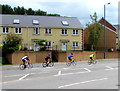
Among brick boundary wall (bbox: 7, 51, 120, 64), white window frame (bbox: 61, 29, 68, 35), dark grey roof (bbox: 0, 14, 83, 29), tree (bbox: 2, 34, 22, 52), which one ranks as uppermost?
dark grey roof (bbox: 0, 14, 83, 29)

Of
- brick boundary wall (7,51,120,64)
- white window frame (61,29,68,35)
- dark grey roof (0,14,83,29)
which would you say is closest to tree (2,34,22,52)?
brick boundary wall (7,51,120,64)

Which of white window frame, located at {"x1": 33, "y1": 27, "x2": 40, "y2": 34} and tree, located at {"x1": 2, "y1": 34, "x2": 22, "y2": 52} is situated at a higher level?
white window frame, located at {"x1": 33, "y1": 27, "x2": 40, "y2": 34}

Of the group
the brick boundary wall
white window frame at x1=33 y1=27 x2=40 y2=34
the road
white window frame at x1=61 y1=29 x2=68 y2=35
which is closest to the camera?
the road

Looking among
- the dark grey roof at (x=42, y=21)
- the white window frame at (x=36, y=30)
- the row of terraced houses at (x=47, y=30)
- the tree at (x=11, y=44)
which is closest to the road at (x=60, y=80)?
the tree at (x=11, y=44)

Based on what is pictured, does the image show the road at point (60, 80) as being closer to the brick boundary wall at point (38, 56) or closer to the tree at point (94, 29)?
the brick boundary wall at point (38, 56)

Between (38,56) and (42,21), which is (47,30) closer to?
(42,21)

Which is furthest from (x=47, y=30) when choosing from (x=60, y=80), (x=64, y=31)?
(x=60, y=80)

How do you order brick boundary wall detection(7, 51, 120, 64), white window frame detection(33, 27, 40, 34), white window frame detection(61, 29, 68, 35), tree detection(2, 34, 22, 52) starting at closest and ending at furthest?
brick boundary wall detection(7, 51, 120, 64), tree detection(2, 34, 22, 52), white window frame detection(33, 27, 40, 34), white window frame detection(61, 29, 68, 35)

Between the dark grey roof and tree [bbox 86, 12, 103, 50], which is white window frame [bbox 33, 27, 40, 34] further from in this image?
tree [bbox 86, 12, 103, 50]

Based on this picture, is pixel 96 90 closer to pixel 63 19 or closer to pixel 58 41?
pixel 58 41

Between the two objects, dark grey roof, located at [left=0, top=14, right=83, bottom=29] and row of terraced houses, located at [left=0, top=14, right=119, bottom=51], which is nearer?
row of terraced houses, located at [left=0, top=14, right=119, bottom=51]

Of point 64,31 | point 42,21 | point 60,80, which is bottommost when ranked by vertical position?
point 60,80

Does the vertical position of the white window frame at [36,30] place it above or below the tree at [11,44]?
above

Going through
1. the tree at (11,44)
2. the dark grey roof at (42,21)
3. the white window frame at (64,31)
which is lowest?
the tree at (11,44)
